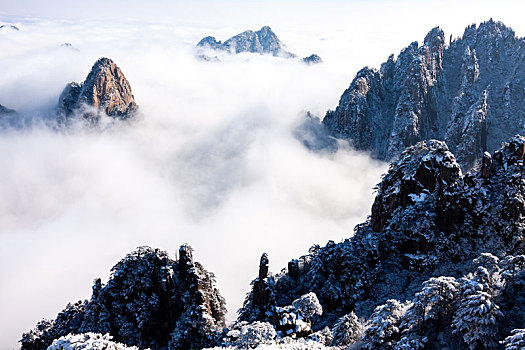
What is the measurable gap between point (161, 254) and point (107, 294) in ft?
49.3

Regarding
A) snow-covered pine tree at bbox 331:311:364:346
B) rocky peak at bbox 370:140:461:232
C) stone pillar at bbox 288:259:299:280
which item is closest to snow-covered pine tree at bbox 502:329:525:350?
snow-covered pine tree at bbox 331:311:364:346

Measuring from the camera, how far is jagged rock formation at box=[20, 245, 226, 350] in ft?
250

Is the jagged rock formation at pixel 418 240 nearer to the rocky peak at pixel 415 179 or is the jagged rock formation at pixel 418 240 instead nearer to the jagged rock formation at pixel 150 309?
the rocky peak at pixel 415 179

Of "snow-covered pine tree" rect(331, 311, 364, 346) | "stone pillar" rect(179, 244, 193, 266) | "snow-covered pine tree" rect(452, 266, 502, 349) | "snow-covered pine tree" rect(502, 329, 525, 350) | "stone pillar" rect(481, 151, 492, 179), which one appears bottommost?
"snow-covered pine tree" rect(502, 329, 525, 350)

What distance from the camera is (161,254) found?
3393 inches

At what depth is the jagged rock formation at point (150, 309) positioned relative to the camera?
76.1 meters

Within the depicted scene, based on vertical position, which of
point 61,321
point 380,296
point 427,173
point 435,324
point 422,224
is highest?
point 427,173

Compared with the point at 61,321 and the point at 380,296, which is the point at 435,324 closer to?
the point at 380,296

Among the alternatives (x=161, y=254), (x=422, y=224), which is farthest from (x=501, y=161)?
(x=161, y=254)

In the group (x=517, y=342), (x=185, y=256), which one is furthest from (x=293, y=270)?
(x=517, y=342)

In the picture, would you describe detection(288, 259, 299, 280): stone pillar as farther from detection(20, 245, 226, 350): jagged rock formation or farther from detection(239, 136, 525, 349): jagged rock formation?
detection(20, 245, 226, 350): jagged rock formation

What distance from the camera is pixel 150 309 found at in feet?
265

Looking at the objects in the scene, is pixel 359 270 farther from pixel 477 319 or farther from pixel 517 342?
pixel 517 342

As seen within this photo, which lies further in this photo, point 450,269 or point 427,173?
point 427,173
